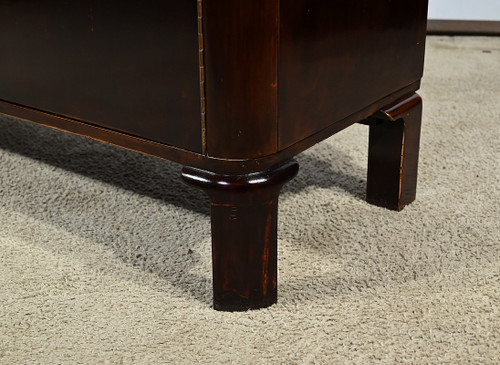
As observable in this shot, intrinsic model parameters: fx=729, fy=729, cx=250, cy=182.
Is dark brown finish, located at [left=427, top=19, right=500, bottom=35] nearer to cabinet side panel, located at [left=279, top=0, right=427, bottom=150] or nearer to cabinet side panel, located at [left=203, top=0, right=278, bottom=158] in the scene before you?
cabinet side panel, located at [left=279, top=0, right=427, bottom=150]

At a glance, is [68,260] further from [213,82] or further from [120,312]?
[213,82]

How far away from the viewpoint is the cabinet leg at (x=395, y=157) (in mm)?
1151

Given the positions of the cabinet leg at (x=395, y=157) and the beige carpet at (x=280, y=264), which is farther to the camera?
the cabinet leg at (x=395, y=157)

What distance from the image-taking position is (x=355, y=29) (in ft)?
3.05

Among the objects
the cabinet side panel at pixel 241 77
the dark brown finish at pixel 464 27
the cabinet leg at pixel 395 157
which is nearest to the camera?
the cabinet side panel at pixel 241 77

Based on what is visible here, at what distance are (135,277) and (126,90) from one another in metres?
0.27

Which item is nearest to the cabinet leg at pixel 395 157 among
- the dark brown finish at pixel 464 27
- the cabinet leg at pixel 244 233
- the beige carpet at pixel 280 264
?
the beige carpet at pixel 280 264

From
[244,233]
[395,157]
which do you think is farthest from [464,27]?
[244,233]

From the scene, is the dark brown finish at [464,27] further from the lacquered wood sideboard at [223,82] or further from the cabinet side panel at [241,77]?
the cabinet side panel at [241,77]

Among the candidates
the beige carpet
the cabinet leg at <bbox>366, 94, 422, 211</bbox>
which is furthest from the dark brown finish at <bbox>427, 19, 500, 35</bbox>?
the cabinet leg at <bbox>366, 94, 422, 211</bbox>

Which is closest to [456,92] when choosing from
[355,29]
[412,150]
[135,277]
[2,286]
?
[412,150]

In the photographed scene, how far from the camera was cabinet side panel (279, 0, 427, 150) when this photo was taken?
828mm

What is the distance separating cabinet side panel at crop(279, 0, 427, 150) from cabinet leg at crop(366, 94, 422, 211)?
7 cm

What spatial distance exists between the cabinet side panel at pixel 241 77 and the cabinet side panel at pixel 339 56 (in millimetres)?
20
